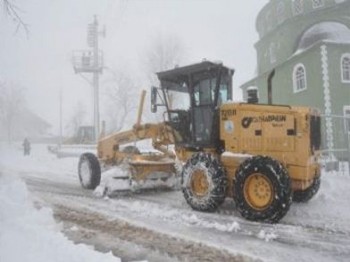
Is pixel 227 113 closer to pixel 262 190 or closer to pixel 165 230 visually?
pixel 262 190

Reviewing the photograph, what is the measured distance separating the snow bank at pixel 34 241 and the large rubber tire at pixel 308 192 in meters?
5.11

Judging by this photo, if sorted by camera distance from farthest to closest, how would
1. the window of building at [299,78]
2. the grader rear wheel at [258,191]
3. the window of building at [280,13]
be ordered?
the window of building at [280,13] → the window of building at [299,78] → the grader rear wheel at [258,191]

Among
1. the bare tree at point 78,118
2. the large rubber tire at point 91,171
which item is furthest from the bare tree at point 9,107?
the large rubber tire at point 91,171

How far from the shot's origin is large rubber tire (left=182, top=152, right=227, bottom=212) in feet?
31.1

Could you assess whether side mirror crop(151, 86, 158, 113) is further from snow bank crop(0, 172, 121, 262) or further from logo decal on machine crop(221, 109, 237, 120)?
snow bank crop(0, 172, 121, 262)

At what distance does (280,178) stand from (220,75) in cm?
289

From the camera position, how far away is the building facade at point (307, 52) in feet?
90.9

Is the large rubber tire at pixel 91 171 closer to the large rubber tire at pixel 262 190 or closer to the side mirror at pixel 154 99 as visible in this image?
the side mirror at pixel 154 99

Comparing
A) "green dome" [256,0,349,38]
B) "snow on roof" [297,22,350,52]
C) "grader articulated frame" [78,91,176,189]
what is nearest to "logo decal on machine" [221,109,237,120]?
"grader articulated frame" [78,91,176,189]

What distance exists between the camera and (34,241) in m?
6.44

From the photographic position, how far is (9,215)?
8.19m

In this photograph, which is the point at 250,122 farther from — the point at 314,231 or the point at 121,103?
the point at 121,103

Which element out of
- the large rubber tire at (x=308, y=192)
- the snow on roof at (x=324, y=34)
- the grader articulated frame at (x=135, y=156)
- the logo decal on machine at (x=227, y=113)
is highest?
the snow on roof at (x=324, y=34)

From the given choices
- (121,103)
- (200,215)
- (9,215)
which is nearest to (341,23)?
(200,215)
